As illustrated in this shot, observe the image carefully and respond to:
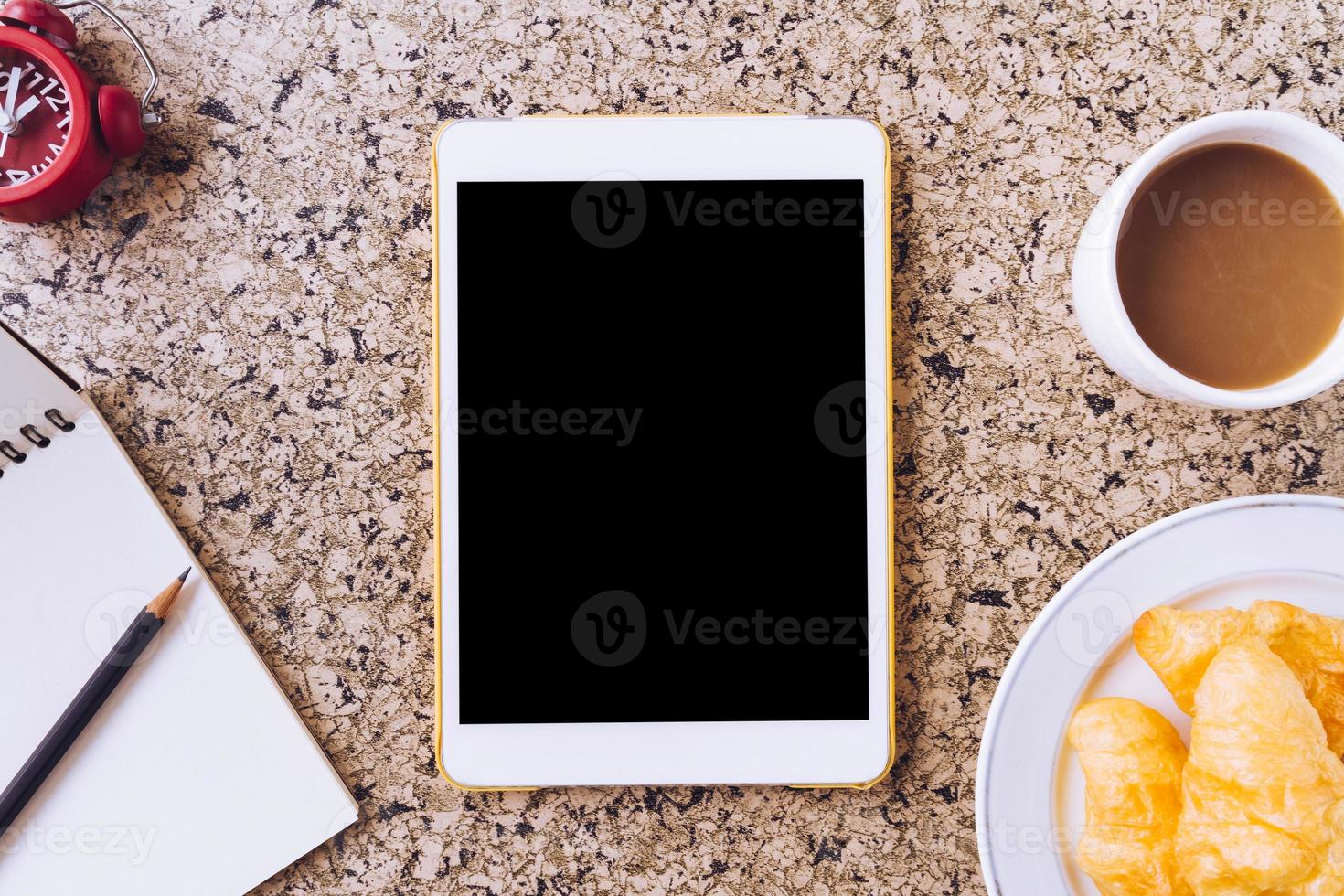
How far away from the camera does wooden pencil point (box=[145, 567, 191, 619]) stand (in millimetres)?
555

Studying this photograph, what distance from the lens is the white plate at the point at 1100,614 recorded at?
1.71 feet

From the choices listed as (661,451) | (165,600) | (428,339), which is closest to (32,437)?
(165,600)

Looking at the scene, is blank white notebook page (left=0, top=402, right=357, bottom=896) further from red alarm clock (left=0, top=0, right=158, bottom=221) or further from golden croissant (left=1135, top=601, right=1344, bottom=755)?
golden croissant (left=1135, top=601, right=1344, bottom=755)

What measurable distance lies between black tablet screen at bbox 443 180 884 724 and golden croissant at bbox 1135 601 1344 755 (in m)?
0.19

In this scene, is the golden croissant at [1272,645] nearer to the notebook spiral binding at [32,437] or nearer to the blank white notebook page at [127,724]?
the blank white notebook page at [127,724]

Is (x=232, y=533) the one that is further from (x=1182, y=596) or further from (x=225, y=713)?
(x=1182, y=596)

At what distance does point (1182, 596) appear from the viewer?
1.73 ft

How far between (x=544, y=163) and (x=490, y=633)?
333 mm

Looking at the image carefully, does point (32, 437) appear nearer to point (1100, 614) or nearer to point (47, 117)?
point (47, 117)

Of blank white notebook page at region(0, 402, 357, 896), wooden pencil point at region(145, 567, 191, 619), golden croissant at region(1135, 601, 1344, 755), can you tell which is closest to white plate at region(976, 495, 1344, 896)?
golden croissant at region(1135, 601, 1344, 755)

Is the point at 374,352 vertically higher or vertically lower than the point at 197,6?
lower

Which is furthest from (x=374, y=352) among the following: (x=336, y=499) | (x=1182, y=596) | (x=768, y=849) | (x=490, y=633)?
(x=1182, y=596)

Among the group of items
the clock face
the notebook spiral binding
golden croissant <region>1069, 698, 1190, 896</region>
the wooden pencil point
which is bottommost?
golden croissant <region>1069, 698, 1190, 896</region>

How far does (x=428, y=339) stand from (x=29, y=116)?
0.30 m
